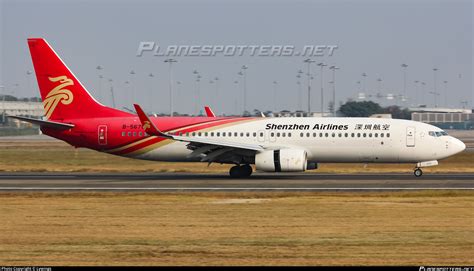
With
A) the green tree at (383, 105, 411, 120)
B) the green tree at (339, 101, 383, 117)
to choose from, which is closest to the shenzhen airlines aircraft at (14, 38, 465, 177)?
the green tree at (339, 101, 383, 117)

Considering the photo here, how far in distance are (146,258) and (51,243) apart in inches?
133

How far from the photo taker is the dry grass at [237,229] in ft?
58.7

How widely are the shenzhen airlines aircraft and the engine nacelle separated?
5 centimetres

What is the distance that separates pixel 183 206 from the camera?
28.3 meters

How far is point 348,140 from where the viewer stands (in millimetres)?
43094

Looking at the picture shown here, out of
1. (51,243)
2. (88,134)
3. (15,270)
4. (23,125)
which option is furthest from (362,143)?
(23,125)

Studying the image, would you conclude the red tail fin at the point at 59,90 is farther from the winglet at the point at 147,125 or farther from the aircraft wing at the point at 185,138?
the winglet at the point at 147,125

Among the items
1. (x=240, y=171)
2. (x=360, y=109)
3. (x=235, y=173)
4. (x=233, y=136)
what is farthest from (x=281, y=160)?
(x=360, y=109)

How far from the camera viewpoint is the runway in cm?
3591

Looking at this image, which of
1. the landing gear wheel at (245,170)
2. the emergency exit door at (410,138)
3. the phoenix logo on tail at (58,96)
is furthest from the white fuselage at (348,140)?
the phoenix logo on tail at (58,96)

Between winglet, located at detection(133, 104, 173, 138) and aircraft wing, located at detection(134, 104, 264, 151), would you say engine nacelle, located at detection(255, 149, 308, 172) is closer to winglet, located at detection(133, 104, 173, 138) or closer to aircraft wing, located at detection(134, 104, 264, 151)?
aircraft wing, located at detection(134, 104, 264, 151)

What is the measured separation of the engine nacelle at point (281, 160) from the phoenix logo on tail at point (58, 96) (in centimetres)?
1131

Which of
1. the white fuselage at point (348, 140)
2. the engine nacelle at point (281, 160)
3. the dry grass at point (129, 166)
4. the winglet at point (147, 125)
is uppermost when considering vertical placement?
the winglet at point (147, 125)

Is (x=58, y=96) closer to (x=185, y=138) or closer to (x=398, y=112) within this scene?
(x=185, y=138)
